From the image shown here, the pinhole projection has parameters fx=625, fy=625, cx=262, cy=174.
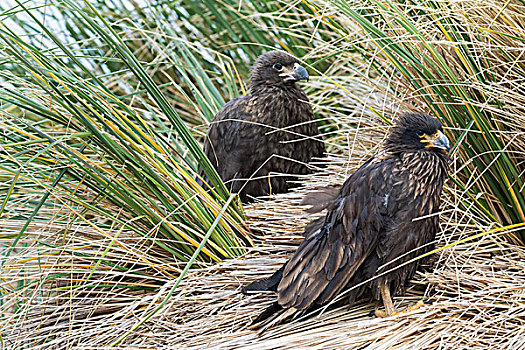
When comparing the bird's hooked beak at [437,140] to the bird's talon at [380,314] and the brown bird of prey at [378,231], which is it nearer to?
the brown bird of prey at [378,231]

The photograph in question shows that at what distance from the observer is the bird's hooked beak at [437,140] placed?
207 centimetres

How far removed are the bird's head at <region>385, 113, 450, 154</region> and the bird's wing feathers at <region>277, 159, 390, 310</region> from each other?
0.33ft

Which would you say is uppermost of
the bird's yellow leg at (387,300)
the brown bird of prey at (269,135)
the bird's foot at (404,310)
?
the brown bird of prey at (269,135)

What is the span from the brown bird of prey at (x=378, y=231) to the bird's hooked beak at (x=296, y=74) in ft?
3.22

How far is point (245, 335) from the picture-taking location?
84.0 inches

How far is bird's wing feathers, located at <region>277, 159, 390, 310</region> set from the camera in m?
2.03

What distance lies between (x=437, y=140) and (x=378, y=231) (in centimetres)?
37

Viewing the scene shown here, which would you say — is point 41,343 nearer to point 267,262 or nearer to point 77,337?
point 77,337

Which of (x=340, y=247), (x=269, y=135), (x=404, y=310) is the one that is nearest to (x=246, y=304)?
(x=340, y=247)

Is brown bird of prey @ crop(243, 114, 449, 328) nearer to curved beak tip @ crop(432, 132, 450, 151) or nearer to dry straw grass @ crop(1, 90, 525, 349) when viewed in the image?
curved beak tip @ crop(432, 132, 450, 151)

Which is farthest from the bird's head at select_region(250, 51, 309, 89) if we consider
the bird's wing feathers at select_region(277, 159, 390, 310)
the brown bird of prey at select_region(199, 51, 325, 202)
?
the bird's wing feathers at select_region(277, 159, 390, 310)

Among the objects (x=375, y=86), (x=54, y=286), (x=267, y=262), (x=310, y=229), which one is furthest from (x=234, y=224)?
(x=375, y=86)

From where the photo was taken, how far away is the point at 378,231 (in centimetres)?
202

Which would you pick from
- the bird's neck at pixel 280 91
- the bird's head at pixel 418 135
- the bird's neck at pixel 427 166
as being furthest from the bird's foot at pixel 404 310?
the bird's neck at pixel 280 91
